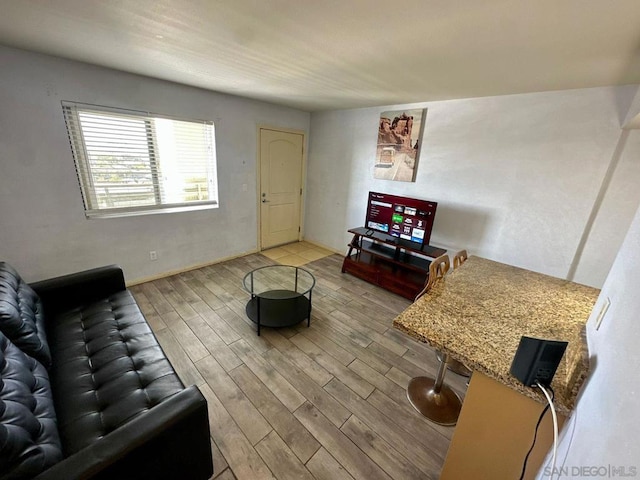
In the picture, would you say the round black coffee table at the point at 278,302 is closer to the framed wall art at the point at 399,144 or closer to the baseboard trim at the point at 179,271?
the baseboard trim at the point at 179,271

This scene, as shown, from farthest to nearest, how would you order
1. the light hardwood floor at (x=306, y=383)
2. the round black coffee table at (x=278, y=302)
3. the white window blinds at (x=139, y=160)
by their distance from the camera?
the white window blinds at (x=139, y=160) < the round black coffee table at (x=278, y=302) < the light hardwood floor at (x=306, y=383)

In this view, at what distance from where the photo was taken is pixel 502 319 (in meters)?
1.32

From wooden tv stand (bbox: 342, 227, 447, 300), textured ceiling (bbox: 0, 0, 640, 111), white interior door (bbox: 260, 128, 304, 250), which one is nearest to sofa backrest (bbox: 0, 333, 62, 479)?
textured ceiling (bbox: 0, 0, 640, 111)

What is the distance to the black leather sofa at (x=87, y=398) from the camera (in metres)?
0.89

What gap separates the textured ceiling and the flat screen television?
1200 mm

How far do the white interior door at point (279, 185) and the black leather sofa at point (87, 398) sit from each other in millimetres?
2639

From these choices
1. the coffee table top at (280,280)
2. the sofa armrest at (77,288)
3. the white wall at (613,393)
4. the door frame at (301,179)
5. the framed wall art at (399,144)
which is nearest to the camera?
the white wall at (613,393)

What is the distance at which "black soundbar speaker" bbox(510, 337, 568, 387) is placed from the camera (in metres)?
0.84

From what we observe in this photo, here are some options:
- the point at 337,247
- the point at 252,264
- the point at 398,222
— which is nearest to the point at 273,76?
the point at 398,222

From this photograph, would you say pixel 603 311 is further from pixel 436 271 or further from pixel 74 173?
pixel 74 173

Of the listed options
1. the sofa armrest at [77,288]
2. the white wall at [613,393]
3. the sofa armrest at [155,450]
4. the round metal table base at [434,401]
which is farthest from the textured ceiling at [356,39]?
the round metal table base at [434,401]

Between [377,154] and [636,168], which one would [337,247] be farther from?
[636,168]

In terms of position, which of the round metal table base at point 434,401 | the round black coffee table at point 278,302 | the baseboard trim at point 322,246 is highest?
the round black coffee table at point 278,302

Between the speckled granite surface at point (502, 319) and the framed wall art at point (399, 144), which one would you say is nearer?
the speckled granite surface at point (502, 319)
